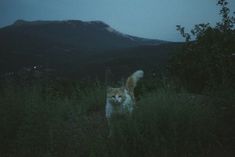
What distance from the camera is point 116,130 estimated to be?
4.64 meters

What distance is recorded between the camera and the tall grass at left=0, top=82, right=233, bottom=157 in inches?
178

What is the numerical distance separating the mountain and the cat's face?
40.2 ft

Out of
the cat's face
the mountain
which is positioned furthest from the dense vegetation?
the mountain

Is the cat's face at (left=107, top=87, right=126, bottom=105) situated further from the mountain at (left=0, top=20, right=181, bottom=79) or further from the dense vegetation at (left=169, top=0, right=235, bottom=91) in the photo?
the mountain at (left=0, top=20, right=181, bottom=79)

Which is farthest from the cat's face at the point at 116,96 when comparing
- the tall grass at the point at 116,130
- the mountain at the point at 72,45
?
the mountain at the point at 72,45

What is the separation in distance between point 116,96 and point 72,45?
25.0 meters

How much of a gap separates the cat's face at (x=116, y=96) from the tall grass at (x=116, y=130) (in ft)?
2.70

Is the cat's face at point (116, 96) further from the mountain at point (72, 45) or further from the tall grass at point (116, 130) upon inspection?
the mountain at point (72, 45)

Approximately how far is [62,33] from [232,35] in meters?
28.1

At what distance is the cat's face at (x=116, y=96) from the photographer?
6.21 m

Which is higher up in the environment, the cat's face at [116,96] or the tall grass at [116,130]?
the cat's face at [116,96]

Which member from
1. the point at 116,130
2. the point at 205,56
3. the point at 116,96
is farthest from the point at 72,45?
the point at 116,130

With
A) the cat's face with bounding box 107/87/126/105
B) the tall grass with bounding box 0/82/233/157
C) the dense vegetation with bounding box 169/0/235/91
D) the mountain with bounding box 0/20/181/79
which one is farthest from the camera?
the mountain with bounding box 0/20/181/79

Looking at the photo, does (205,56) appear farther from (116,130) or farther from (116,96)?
(116,130)
